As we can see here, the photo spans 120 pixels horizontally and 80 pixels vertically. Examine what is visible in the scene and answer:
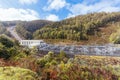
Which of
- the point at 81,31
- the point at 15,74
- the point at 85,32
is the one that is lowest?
the point at 15,74

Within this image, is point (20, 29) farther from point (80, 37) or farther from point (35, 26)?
point (80, 37)

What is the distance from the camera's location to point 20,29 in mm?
96625

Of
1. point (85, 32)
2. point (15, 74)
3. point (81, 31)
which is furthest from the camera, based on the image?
point (81, 31)

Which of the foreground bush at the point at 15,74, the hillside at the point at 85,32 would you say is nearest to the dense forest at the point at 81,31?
the hillside at the point at 85,32

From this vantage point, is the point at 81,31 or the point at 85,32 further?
the point at 81,31

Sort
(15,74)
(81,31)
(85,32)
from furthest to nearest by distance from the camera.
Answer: (81,31) < (85,32) < (15,74)

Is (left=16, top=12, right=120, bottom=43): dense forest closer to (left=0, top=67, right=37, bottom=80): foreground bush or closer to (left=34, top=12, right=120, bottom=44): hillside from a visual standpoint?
(left=34, top=12, right=120, bottom=44): hillside

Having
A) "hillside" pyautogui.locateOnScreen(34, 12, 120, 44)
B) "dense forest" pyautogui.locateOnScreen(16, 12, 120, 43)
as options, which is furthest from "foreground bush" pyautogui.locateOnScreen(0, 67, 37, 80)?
"hillside" pyautogui.locateOnScreen(34, 12, 120, 44)

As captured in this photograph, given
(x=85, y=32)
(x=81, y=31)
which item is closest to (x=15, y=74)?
(x=85, y=32)

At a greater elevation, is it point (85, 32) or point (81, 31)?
point (81, 31)

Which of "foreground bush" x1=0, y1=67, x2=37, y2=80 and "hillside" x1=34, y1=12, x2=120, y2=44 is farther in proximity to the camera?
"hillside" x1=34, y1=12, x2=120, y2=44

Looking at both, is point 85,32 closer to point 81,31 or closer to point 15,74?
point 81,31

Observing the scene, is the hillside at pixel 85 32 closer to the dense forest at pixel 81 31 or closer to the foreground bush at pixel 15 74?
the dense forest at pixel 81 31

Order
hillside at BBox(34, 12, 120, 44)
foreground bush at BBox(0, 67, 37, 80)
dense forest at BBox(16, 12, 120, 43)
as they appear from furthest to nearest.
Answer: dense forest at BBox(16, 12, 120, 43)
hillside at BBox(34, 12, 120, 44)
foreground bush at BBox(0, 67, 37, 80)
